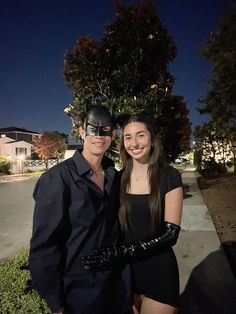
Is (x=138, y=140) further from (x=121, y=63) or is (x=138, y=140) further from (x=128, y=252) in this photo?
(x=121, y=63)

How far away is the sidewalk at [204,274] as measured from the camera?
389cm

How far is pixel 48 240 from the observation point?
1852mm

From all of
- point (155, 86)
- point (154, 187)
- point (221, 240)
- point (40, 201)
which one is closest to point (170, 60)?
point (155, 86)

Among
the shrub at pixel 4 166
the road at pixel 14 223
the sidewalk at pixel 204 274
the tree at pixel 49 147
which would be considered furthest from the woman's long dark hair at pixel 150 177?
the tree at pixel 49 147

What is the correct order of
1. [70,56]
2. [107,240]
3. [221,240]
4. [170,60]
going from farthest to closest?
[170,60] < [70,56] < [221,240] < [107,240]

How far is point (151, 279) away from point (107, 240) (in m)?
0.57

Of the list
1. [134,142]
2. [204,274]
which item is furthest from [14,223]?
[134,142]

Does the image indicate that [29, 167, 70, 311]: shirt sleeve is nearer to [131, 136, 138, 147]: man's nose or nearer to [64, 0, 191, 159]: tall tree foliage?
[131, 136, 138, 147]: man's nose

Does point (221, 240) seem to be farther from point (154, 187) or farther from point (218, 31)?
point (218, 31)

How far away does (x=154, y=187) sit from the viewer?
238cm

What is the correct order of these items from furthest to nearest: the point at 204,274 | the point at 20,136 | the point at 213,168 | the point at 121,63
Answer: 1. the point at 20,136
2. the point at 213,168
3. the point at 121,63
4. the point at 204,274

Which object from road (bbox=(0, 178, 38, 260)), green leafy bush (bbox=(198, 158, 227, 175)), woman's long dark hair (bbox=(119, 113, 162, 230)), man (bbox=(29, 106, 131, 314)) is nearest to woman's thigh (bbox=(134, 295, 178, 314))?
man (bbox=(29, 106, 131, 314))

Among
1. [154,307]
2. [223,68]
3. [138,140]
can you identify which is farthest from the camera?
[223,68]

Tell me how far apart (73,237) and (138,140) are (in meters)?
1.01
